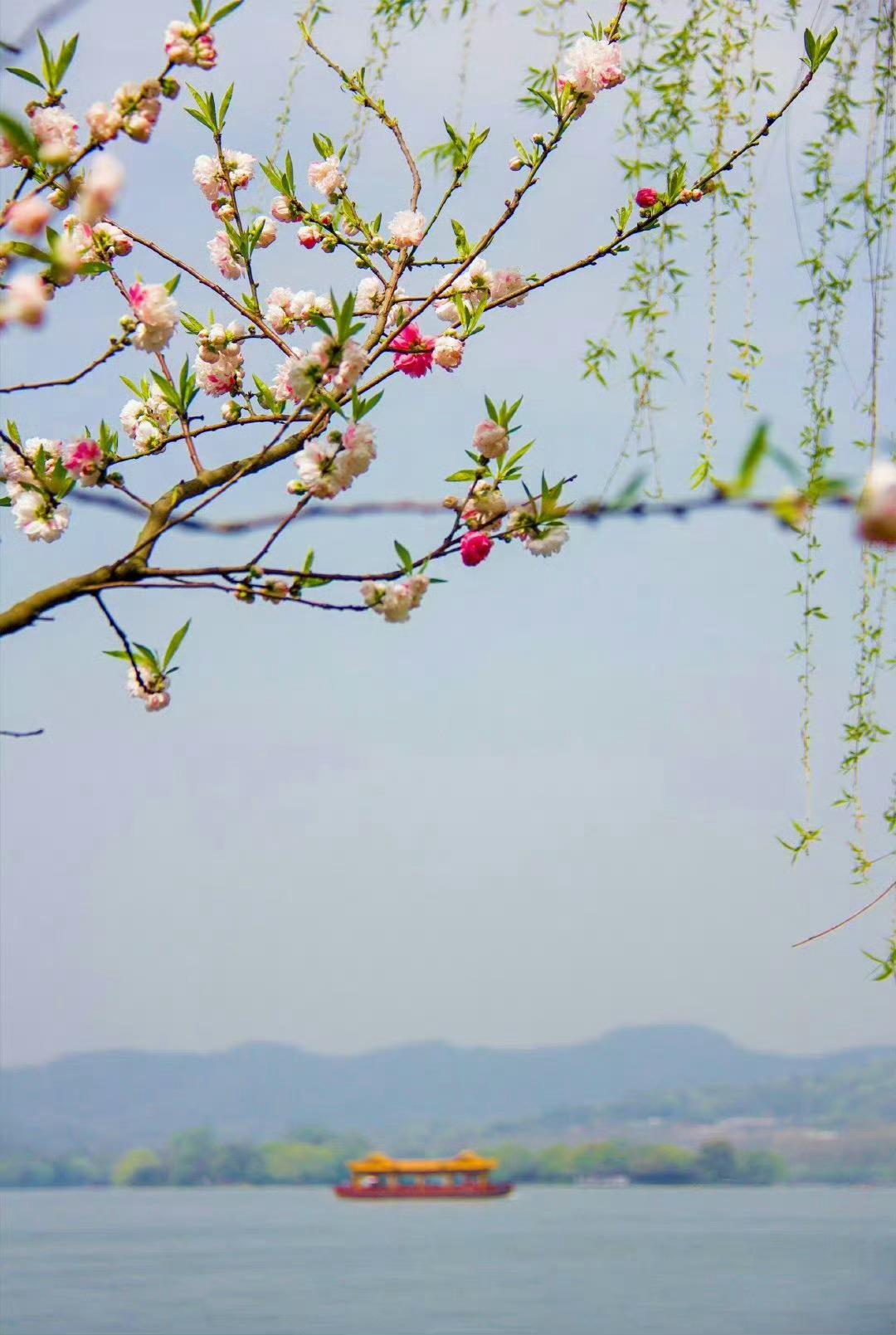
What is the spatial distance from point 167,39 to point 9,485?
16.2 inches

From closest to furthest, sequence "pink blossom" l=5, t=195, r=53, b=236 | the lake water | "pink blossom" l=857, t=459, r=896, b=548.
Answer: "pink blossom" l=857, t=459, r=896, b=548 → "pink blossom" l=5, t=195, r=53, b=236 → the lake water

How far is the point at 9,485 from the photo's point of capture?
129 cm

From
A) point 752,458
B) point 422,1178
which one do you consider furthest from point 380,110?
point 422,1178

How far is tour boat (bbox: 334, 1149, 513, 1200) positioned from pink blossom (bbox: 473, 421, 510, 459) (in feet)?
51.9

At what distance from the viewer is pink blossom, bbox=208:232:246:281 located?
151 cm

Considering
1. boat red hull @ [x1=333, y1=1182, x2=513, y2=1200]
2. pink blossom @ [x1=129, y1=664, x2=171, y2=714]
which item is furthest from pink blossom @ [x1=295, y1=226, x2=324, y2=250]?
boat red hull @ [x1=333, y1=1182, x2=513, y2=1200]

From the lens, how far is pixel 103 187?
88cm

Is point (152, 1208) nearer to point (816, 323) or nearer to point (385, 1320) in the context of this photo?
point (385, 1320)

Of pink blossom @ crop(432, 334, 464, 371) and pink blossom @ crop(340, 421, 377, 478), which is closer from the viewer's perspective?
pink blossom @ crop(340, 421, 377, 478)

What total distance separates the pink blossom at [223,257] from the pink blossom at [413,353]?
26 centimetres

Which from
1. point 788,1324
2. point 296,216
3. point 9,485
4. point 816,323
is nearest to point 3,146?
point 9,485

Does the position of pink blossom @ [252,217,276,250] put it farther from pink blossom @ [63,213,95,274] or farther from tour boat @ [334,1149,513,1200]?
tour boat @ [334,1149,513,1200]

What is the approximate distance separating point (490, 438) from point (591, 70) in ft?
1.34

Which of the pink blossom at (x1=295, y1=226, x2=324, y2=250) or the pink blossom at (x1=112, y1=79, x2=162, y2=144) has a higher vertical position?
the pink blossom at (x1=295, y1=226, x2=324, y2=250)
